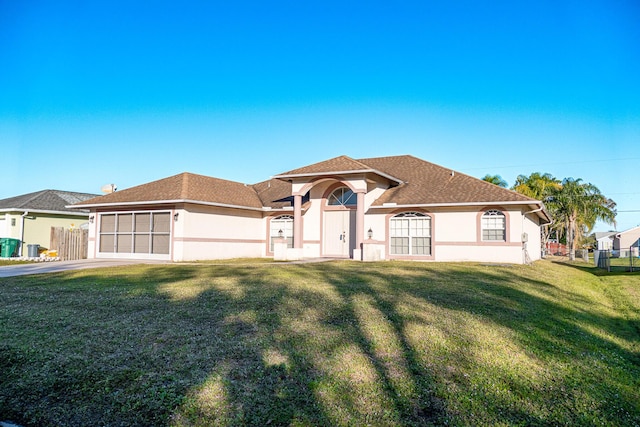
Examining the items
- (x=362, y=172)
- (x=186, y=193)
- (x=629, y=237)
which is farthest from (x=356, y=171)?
(x=629, y=237)

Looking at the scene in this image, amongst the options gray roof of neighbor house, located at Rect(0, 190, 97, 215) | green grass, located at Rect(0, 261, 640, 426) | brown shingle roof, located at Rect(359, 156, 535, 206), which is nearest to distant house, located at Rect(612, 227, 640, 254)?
brown shingle roof, located at Rect(359, 156, 535, 206)

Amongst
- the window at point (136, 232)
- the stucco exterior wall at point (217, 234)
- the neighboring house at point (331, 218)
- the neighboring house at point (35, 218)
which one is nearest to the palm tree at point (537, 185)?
the neighboring house at point (331, 218)

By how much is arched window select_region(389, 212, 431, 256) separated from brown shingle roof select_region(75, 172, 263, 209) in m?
7.26

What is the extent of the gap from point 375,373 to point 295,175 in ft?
53.1

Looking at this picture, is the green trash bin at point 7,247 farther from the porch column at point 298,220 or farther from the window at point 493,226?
the window at point 493,226

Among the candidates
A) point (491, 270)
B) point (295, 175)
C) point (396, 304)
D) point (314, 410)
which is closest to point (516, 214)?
point (491, 270)

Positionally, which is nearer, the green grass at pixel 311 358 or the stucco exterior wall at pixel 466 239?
the green grass at pixel 311 358

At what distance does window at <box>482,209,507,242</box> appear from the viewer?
19516 millimetres

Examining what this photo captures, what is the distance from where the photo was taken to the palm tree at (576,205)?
36969 mm

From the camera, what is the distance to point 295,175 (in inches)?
822

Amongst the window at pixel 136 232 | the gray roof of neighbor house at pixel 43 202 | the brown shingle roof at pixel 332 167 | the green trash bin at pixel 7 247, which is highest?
the brown shingle roof at pixel 332 167

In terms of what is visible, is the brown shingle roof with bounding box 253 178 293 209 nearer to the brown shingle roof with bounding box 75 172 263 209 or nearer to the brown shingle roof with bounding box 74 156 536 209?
the brown shingle roof with bounding box 74 156 536 209

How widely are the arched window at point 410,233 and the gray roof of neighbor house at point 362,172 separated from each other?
95 cm

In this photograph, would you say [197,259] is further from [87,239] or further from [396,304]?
[396,304]
